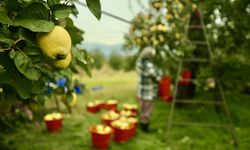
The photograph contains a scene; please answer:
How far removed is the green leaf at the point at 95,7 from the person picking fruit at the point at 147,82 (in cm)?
306

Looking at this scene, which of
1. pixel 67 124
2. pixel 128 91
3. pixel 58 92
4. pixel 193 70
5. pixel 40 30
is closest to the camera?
pixel 40 30

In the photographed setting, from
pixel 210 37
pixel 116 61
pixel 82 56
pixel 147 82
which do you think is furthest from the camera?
pixel 116 61

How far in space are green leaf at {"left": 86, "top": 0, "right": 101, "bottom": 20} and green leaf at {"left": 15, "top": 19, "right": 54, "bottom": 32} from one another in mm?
91

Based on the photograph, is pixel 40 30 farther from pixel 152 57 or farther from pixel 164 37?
pixel 164 37

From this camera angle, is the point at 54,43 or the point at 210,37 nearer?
the point at 54,43

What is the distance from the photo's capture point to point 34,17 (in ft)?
2.38

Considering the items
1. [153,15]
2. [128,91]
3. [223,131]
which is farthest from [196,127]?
[128,91]

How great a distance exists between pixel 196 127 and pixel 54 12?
3360mm

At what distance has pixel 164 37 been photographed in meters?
4.07

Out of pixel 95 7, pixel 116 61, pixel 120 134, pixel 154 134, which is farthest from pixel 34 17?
pixel 116 61

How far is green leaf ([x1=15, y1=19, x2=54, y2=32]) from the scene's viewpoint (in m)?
0.70

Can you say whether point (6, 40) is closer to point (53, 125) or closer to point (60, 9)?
point (60, 9)

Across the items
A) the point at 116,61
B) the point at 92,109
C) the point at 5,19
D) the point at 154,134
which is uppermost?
the point at 5,19

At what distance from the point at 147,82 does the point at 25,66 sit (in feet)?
10.4
